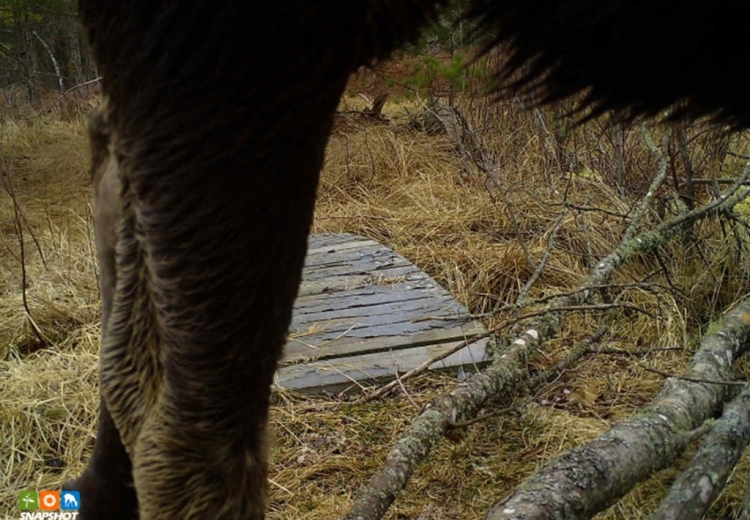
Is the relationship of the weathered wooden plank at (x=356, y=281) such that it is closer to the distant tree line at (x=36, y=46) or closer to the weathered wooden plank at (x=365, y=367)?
the weathered wooden plank at (x=365, y=367)

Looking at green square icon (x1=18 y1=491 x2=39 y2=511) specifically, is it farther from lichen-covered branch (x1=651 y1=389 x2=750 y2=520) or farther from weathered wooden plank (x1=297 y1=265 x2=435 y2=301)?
lichen-covered branch (x1=651 y1=389 x2=750 y2=520)

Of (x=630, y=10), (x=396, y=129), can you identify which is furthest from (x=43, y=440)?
(x=396, y=129)

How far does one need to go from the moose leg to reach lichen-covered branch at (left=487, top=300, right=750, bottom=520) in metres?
0.90

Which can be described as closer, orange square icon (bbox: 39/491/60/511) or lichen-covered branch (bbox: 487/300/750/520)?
lichen-covered branch (bbox: 487/300/750/520)

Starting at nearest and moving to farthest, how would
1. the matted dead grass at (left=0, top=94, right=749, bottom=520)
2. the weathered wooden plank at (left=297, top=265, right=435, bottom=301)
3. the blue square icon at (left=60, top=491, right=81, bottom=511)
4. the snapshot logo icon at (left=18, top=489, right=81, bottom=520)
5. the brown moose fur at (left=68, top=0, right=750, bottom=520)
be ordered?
the brown moose fur at (left=68, top=0, right=750, bottom=520), the blue square icon at (left=60, top=491, right=81, bottom=511), the snapshot logo icon at (left=18, top=489, right=81, bottom=520), the matted dead grass at (left=0, top=94, right=749, bottom=520), the weathered wooden plank at (left=297, top=265, right=435, bottom=301)

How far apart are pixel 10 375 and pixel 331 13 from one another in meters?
2.97

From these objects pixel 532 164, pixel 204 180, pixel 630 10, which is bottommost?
pixel 532 164

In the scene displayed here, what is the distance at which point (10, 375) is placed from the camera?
3.43 meters

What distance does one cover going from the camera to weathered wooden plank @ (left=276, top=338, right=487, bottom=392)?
11.0 ft

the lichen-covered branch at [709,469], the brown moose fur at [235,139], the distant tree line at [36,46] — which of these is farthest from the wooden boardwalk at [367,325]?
the distant tree line at [36,46]

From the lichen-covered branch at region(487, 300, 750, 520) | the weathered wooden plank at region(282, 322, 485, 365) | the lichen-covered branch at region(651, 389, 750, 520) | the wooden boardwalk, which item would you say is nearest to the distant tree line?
the wooden boardwalk

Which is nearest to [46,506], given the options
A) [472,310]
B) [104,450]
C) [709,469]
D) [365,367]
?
[104,450]

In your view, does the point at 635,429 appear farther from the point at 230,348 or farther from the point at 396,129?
the point at 396,129

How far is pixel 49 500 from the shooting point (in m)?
2.58
